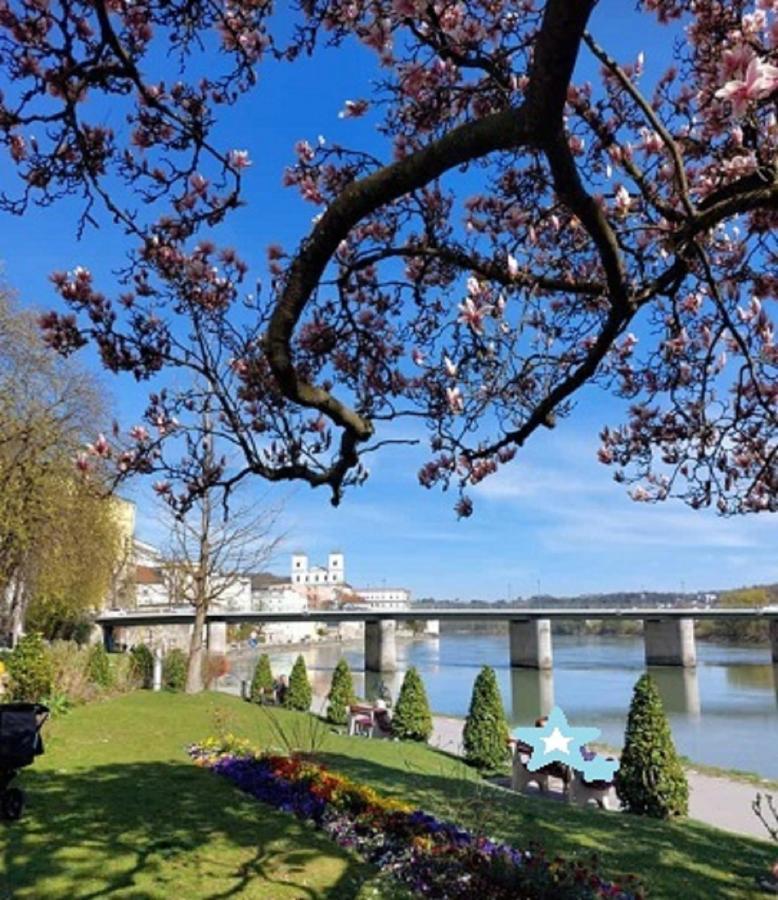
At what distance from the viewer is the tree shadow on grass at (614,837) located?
21.5 feet

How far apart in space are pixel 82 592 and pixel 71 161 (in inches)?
1082

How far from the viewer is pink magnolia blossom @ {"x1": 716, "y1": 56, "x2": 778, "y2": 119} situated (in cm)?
191

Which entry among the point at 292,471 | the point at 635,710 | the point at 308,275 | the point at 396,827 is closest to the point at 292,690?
the point at 635,710

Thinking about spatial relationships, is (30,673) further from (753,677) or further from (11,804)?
(753,677)

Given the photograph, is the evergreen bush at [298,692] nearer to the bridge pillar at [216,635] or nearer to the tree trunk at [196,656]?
the tree trunk at [196,656]

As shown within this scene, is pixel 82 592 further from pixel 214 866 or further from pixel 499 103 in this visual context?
pixel 499 103

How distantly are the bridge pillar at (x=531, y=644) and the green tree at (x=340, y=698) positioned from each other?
4006cm

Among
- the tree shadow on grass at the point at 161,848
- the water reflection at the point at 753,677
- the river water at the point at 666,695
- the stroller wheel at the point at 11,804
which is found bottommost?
the river water at the point at 666,695

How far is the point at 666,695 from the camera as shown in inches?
1516

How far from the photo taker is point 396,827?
A: 22.7 feet

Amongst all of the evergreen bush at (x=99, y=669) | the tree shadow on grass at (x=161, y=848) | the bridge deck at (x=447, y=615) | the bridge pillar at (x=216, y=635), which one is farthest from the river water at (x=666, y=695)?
the tree shadow on grass at (x=161, y=848)

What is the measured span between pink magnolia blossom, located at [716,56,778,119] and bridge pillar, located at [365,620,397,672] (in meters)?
58.4

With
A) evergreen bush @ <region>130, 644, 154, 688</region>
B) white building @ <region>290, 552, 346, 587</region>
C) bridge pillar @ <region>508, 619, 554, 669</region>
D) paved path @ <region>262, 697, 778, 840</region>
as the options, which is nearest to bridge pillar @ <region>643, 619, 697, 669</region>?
bridge pillar @ <region>508, 619, 554, 669</region>

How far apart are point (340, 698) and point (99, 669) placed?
6824mm
